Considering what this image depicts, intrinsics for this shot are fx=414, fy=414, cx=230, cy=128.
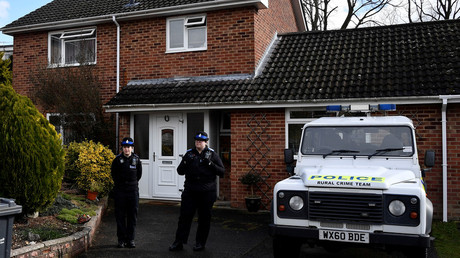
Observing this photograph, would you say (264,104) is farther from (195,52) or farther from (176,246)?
(176,246)

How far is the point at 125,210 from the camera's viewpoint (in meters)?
6.53

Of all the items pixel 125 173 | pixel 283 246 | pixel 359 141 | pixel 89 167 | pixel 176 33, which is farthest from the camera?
pixel 176 33

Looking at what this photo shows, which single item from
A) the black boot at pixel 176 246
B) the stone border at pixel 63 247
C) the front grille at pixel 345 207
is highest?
the front grille at pixel 345 207

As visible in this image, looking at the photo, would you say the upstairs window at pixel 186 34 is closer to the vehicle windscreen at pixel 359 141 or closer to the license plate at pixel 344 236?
the vehicle windscreen at pixel 359 141

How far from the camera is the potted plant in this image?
9.33m

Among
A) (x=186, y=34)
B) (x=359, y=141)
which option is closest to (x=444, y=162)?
(x=359, y=141)

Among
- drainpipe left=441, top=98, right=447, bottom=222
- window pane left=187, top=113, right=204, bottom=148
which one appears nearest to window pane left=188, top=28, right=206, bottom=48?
window pane left=187, top=113, right=204, bottom=148

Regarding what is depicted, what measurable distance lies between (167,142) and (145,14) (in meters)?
3.63

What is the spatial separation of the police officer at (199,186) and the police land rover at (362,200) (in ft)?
4.25

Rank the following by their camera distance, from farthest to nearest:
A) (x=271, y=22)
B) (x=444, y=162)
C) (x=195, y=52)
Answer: (x=271, y=22), (x=195, y=52), (x=444, y=162)

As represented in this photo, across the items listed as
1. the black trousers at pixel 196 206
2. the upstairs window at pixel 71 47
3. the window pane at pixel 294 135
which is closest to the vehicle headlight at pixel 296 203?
the black trousers at pixel 196 206

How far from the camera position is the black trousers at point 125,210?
21.1 feet

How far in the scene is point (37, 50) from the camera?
1298 cm

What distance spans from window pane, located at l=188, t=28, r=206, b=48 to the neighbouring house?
0.04 meters
